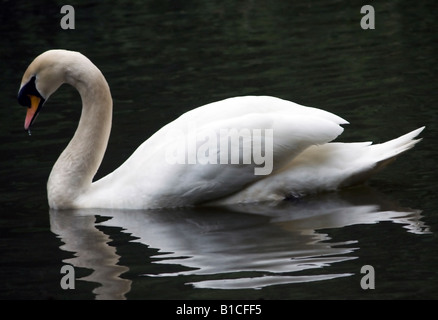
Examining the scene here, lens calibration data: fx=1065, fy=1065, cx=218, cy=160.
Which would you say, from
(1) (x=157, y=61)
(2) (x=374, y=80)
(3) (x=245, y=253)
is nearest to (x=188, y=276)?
(3) (x=245, y=253)

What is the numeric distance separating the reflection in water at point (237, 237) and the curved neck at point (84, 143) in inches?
7.1

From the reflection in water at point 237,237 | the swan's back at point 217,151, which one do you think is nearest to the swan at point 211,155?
the swan's back at point 217,151

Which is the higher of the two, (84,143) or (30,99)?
(30,99)

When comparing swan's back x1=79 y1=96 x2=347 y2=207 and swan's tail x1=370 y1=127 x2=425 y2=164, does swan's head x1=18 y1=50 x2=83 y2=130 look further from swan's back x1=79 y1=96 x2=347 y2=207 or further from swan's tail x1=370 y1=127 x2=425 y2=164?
swan's tail x1=370 y1=127 x2=425 y2=164

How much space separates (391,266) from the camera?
616 centimetres

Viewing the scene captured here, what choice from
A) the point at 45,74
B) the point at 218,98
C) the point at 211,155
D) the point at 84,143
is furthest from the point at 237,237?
the point at 218,98

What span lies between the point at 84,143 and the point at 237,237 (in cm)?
178

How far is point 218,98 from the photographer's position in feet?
35.8

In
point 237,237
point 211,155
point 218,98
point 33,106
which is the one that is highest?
point 218,98

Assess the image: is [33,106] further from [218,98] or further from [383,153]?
[218,98]

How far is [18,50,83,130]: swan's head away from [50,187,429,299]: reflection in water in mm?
930
